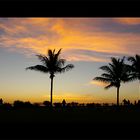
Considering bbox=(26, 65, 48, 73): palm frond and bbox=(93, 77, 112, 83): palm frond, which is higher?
bbox=(26, 65, 48, 73): palm frond

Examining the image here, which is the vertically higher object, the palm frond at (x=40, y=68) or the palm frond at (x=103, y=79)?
the palm frond at (x=40, y=68)

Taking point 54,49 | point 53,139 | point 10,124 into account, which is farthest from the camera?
point 54,49

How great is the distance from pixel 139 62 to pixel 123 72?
5.81 feet

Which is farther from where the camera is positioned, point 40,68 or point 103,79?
point 103,79

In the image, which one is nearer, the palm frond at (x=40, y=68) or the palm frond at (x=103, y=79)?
the palm frond at (x=40, y=68)

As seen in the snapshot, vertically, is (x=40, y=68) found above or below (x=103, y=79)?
above

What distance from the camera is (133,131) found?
5719 millimetres

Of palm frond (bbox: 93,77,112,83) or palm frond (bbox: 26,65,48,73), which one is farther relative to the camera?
palm frond (bbox: 93,77,112,83)
